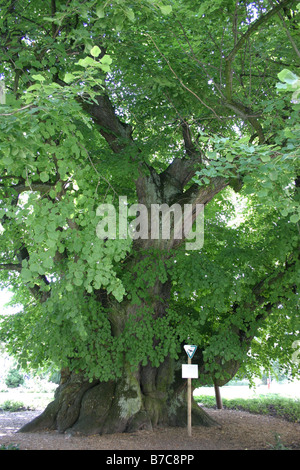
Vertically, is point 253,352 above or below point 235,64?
below

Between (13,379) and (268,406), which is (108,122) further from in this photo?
(13,379)

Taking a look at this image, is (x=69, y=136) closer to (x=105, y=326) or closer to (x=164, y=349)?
(x=105, y=326)

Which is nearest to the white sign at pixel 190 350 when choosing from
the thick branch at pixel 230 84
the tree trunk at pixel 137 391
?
the tree trunk at pixel 137 391

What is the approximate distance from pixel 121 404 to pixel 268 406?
732 cm

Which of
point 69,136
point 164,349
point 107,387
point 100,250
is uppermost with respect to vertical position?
point 69,136

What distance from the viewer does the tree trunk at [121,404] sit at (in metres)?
7.63

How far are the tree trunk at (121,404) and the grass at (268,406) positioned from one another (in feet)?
13.7

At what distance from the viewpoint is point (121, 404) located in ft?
25.3

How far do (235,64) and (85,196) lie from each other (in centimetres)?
356

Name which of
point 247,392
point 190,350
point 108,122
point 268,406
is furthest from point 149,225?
point 247,392

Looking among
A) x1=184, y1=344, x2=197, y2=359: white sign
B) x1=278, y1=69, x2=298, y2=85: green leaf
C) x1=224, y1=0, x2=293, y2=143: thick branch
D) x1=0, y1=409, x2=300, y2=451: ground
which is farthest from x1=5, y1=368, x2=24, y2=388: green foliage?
x1=278, y1=69, x2=298, y2=85: green leaf

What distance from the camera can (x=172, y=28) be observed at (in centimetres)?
618

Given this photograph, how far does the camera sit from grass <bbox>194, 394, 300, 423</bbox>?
11.9m
